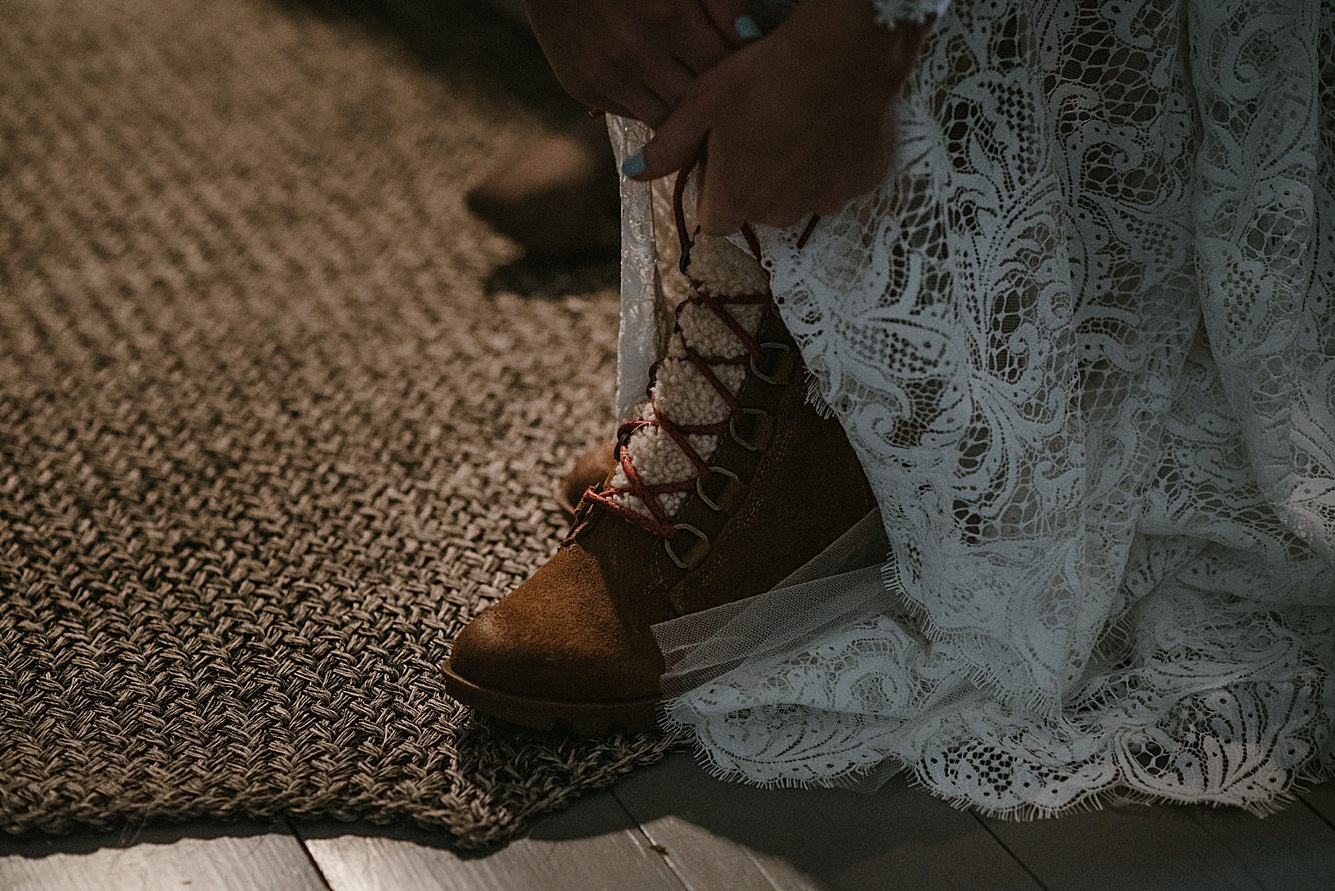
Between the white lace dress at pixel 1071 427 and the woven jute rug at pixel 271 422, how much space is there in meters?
0.13

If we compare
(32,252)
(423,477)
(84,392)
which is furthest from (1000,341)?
(32,252)

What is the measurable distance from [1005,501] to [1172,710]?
0.16 metres

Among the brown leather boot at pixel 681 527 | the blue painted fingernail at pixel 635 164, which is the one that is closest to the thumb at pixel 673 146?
the blue painted fingernail at pixel 635 164

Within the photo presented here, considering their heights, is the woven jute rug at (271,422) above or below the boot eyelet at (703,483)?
below

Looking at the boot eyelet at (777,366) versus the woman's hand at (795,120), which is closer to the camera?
the woman's hand at (795,120)

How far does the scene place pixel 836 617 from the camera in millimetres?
639

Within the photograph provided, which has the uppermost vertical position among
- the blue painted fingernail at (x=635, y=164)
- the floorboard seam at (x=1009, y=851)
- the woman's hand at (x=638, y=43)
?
the woman's hand at (x=638, y=43)

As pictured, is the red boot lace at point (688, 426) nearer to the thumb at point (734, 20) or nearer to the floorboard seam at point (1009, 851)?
the thumb at point (734, 20)

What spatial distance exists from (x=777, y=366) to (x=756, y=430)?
36mm

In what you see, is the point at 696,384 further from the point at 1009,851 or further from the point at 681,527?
the point at 1009,851

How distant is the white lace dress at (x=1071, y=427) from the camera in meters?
0.53

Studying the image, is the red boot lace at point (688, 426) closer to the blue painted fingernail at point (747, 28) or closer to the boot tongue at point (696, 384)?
the boot tongue at point (696, 384)

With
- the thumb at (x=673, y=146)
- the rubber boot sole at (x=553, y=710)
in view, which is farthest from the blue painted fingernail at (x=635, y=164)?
the rubber boot sole at (x=553, y=710)

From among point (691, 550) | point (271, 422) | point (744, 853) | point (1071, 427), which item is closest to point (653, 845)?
point (744, 853)
